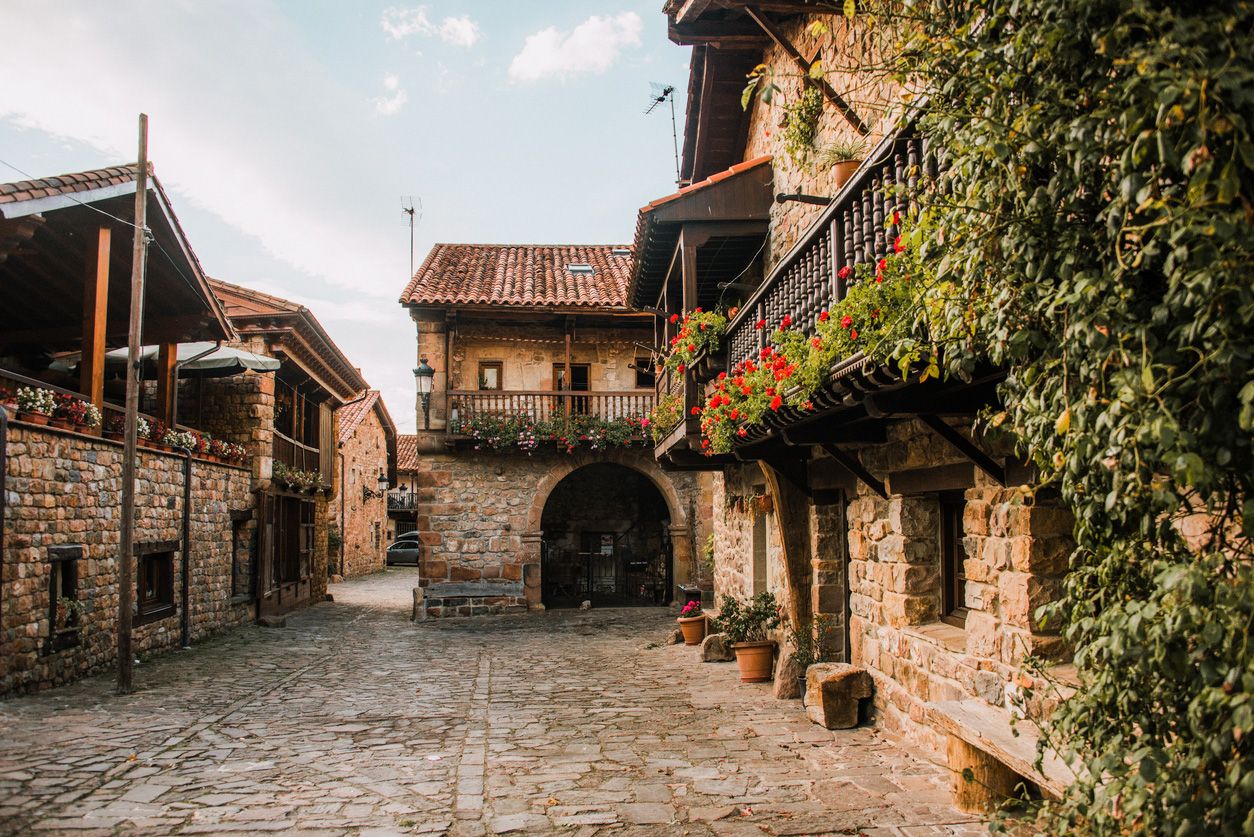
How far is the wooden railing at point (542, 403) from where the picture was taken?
16.5 m

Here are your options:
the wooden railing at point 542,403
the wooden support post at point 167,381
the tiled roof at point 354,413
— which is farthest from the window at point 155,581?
the tiled roof at point 354,413

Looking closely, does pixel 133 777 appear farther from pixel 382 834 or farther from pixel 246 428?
pixel 246 428

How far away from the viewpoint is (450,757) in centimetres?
616

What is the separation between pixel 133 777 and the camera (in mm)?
5652

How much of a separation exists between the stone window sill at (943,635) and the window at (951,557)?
0.12 metres

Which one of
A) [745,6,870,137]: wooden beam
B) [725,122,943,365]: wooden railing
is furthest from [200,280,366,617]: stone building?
[725,122,943,365]: wooden railing

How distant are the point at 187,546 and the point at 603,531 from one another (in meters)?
9.60

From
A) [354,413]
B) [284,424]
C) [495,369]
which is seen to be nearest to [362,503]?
[354,413]

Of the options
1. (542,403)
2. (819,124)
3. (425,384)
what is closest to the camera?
(819,124)

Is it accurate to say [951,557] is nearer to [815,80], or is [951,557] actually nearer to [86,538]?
→ [815,80]

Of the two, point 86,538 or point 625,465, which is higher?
point 625,465

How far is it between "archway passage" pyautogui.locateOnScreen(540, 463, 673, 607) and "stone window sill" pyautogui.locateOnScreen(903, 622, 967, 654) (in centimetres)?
1381

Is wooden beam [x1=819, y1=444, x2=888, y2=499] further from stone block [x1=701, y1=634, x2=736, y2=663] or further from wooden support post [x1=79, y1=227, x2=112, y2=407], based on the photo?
wooden support post [x1=79, y1=227, x2=112, y2=407]

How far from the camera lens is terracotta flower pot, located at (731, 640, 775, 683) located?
8.73 meters
